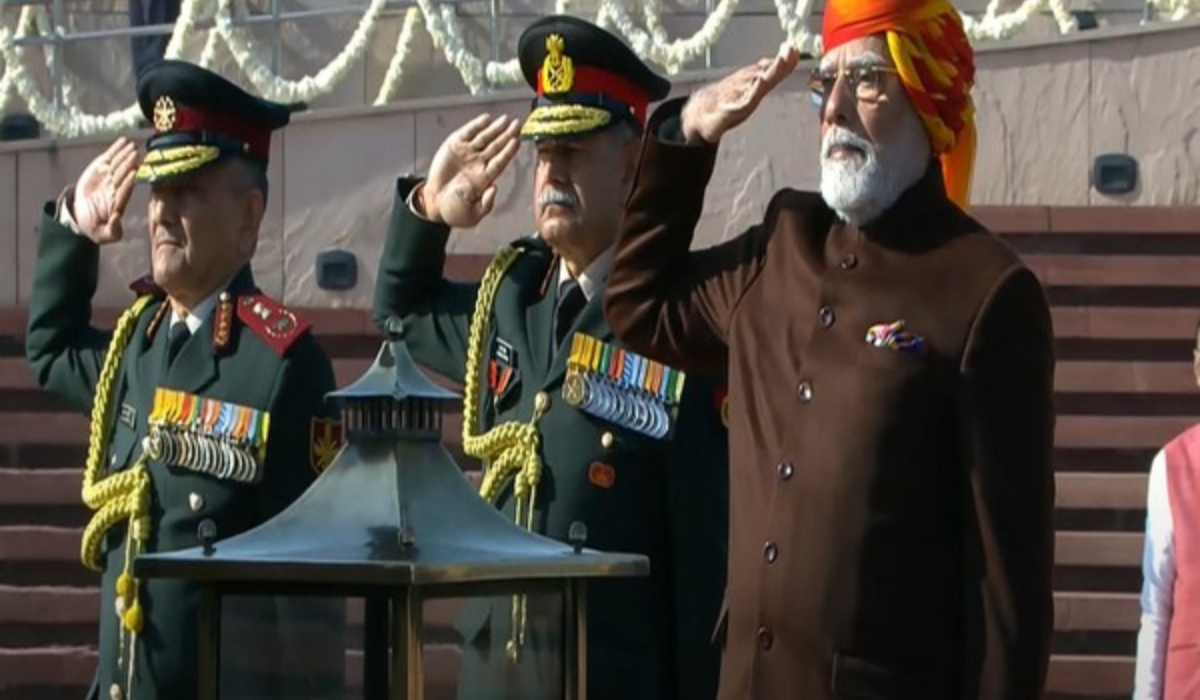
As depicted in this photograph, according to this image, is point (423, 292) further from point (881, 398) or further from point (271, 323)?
point (881, 398)

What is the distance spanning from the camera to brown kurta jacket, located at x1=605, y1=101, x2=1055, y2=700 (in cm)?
564

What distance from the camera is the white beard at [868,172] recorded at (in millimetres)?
5754

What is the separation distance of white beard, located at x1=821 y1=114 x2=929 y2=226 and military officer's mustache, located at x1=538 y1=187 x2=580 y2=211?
1.78 m

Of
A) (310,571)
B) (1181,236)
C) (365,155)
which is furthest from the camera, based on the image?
(365,155)

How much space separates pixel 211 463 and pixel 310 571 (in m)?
2.81

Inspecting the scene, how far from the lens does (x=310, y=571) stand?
5.16 meters

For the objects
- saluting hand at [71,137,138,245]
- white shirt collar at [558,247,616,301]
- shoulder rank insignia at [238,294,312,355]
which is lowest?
shoulder rank insignia at [238,294,312,355]

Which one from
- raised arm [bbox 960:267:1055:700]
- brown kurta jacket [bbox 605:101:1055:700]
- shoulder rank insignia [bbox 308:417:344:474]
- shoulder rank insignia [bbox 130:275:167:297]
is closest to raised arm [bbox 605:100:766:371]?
brown kurta jacket [bbox 605:101:1055:700]

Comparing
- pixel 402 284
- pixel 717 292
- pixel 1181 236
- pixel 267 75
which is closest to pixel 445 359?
pixel 402 284

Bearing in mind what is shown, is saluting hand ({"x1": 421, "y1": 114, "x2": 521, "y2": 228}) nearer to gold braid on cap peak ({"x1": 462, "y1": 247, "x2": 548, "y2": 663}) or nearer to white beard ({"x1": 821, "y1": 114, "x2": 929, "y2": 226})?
gold braid on cap peak ({"x1": 462, "y1": 247, "x2": 548, "y2": 663})

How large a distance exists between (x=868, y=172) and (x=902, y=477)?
0.47 metres

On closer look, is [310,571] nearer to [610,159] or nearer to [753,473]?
[753,473]

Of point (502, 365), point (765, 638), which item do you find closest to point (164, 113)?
point (502, 365)

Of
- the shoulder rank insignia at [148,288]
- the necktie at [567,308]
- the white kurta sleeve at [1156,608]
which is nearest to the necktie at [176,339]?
the shoulder rank insignia at [148,288]
